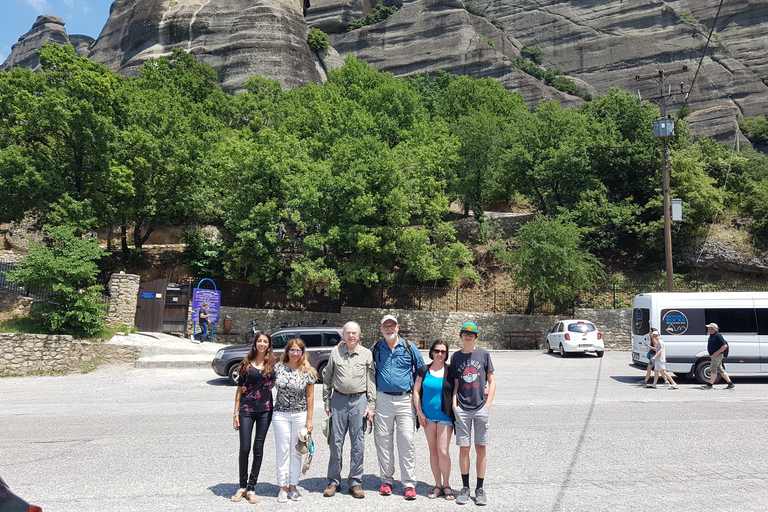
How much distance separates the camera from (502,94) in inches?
2076

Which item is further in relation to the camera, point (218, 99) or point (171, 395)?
point (218, 99)

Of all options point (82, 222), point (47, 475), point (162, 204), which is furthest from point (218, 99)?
point (47, 475)

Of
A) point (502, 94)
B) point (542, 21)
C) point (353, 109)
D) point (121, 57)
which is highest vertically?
point (542, 21)

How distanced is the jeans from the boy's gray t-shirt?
6.97ft

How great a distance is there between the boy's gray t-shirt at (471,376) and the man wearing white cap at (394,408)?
446mm

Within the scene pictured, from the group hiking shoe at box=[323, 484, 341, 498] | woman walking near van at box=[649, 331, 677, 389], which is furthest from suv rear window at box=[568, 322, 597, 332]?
hiking shoe at box=[323, 484, 341, 498]

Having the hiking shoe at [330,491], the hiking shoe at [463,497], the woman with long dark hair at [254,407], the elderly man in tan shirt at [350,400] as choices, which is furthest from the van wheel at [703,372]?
the woman with long dark hair at [254,407]

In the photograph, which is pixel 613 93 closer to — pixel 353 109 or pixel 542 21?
pixel 353 109

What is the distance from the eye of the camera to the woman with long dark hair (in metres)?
5.44

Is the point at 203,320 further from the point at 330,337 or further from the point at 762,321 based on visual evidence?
the point at 762,321

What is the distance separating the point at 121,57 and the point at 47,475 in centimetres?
8773

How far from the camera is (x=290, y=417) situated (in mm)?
5441

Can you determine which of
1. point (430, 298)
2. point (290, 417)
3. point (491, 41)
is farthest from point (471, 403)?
point (491, 41)

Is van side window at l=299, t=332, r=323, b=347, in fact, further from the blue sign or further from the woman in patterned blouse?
the woman in patterned blouse
